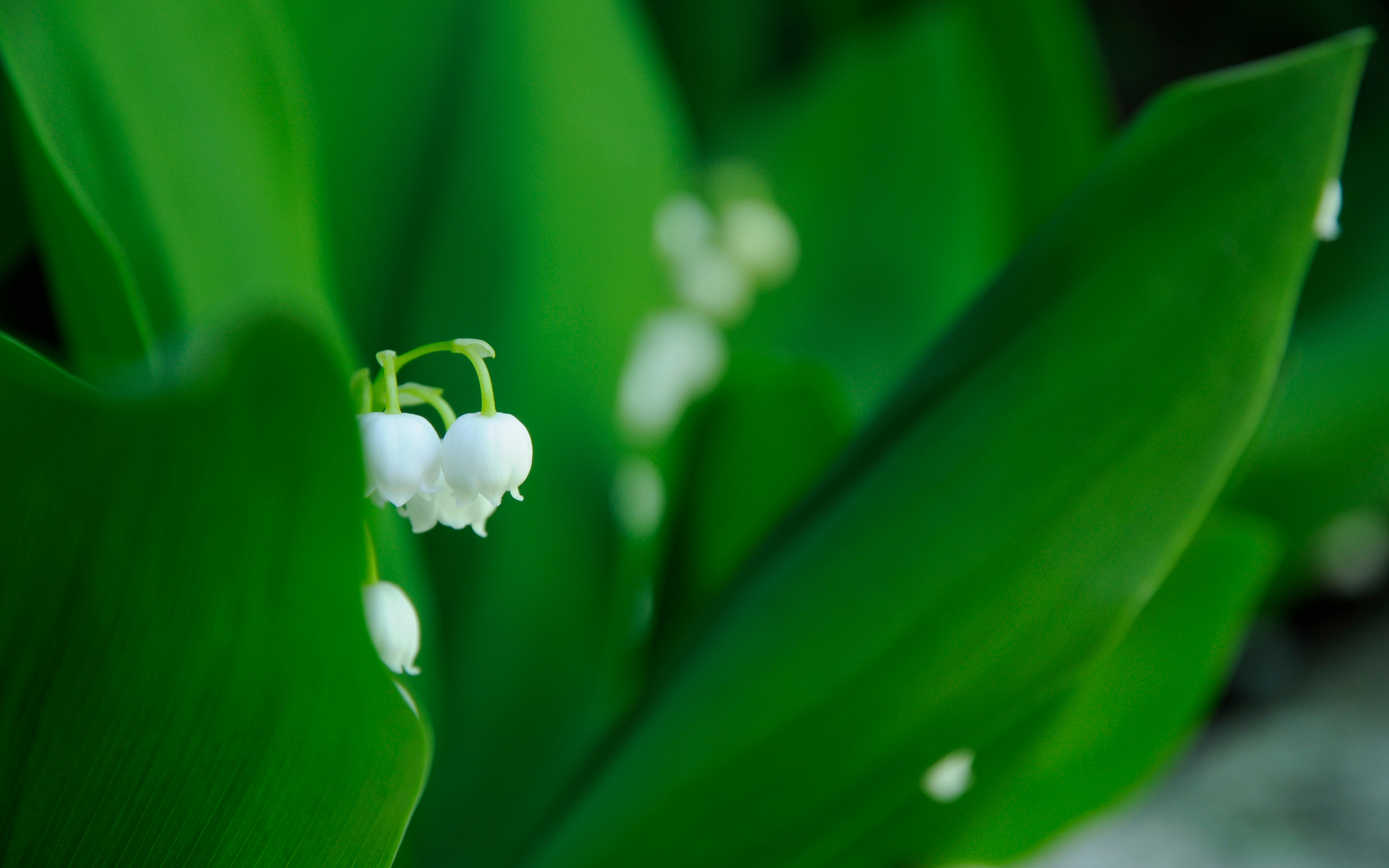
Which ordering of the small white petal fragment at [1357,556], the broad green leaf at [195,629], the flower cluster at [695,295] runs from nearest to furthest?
the broad green leaf at [195,629] < the flower cluster at [695,295] < the small white petal fragment at [1357,556]

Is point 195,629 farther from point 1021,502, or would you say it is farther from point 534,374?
point 534,374

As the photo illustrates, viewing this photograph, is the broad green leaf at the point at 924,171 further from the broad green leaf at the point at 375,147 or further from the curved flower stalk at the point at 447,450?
the curved flower stalk at the point at 447,450

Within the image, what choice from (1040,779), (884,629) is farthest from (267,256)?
(1040,779)

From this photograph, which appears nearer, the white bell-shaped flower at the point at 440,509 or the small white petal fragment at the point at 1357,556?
the white bell-shaped flower at the point at 440,509

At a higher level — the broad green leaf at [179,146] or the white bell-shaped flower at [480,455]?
the broad green leaf at [179,146]

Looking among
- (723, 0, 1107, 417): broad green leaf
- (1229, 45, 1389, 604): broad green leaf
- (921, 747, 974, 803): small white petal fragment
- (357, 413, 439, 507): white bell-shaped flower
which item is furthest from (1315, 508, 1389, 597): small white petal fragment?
(357, 413, 439, 507): white bell-shaped flower

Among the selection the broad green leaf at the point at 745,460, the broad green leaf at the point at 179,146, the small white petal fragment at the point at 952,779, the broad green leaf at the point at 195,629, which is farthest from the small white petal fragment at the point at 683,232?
the broad green leaf at the point at 195,629

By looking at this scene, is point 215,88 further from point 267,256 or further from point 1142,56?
point 1142,56

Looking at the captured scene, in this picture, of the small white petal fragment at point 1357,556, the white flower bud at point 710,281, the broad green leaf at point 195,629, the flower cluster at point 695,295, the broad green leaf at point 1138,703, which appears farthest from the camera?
the small white petal fragment at point 1357,556
